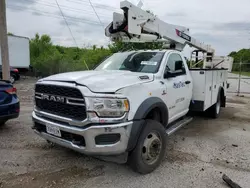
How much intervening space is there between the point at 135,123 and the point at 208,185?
1.39 metres

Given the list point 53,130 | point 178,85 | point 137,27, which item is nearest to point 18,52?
point 137,27

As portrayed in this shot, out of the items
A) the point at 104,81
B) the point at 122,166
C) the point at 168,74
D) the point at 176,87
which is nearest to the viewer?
the point at 104,81

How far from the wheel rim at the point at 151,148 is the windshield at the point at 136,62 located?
120 centimetres

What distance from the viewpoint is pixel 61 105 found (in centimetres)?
329

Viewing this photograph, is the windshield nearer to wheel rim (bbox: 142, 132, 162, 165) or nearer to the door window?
the door window

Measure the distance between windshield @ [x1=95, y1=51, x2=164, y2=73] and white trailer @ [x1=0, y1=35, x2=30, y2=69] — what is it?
18.3 meters

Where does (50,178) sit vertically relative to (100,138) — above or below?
below

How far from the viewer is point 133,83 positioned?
11.0 ft

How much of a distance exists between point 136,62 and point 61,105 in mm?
1852

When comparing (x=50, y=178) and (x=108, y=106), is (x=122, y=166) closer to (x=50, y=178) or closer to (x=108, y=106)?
(x=50, y=178)

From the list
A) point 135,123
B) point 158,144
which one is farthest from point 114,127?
point 158,144

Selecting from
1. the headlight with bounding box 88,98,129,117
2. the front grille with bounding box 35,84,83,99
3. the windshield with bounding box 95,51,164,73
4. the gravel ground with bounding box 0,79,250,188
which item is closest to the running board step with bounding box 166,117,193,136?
the gravel ground with bounding box 0,79,250,188

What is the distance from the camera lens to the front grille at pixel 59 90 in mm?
3057

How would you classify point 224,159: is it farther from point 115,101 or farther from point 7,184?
point 7,184
